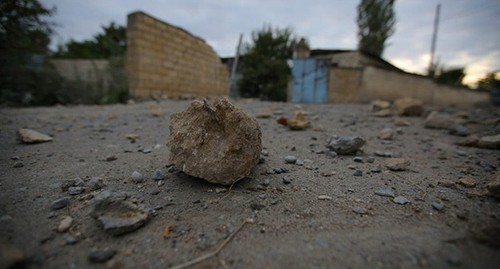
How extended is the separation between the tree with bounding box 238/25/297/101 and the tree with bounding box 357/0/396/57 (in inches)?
222

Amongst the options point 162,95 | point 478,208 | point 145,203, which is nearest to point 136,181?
point 145,203

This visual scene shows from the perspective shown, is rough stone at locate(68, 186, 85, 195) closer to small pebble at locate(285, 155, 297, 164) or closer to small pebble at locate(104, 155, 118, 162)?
small pebble at locate(104, 155, 118, 162)

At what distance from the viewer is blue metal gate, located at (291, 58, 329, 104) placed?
24.3ft

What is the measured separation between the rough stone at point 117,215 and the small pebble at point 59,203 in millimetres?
282

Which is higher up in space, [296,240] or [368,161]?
[368,161]

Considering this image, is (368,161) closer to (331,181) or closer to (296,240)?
(331,181)

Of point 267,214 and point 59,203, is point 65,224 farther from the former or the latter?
point 267,214

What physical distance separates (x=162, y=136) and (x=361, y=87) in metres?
6.72

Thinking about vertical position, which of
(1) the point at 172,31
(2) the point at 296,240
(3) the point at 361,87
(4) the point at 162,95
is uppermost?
(1) the point at 172,31

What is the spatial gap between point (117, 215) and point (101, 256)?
0.21 meters

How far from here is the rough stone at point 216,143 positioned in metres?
1.35

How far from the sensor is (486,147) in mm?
2418

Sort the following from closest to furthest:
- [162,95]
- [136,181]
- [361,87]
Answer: [136,181], [162,95], [361,87]

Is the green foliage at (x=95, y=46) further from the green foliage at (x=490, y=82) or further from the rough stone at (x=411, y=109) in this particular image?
the green foliage at (x=490, y=82)
